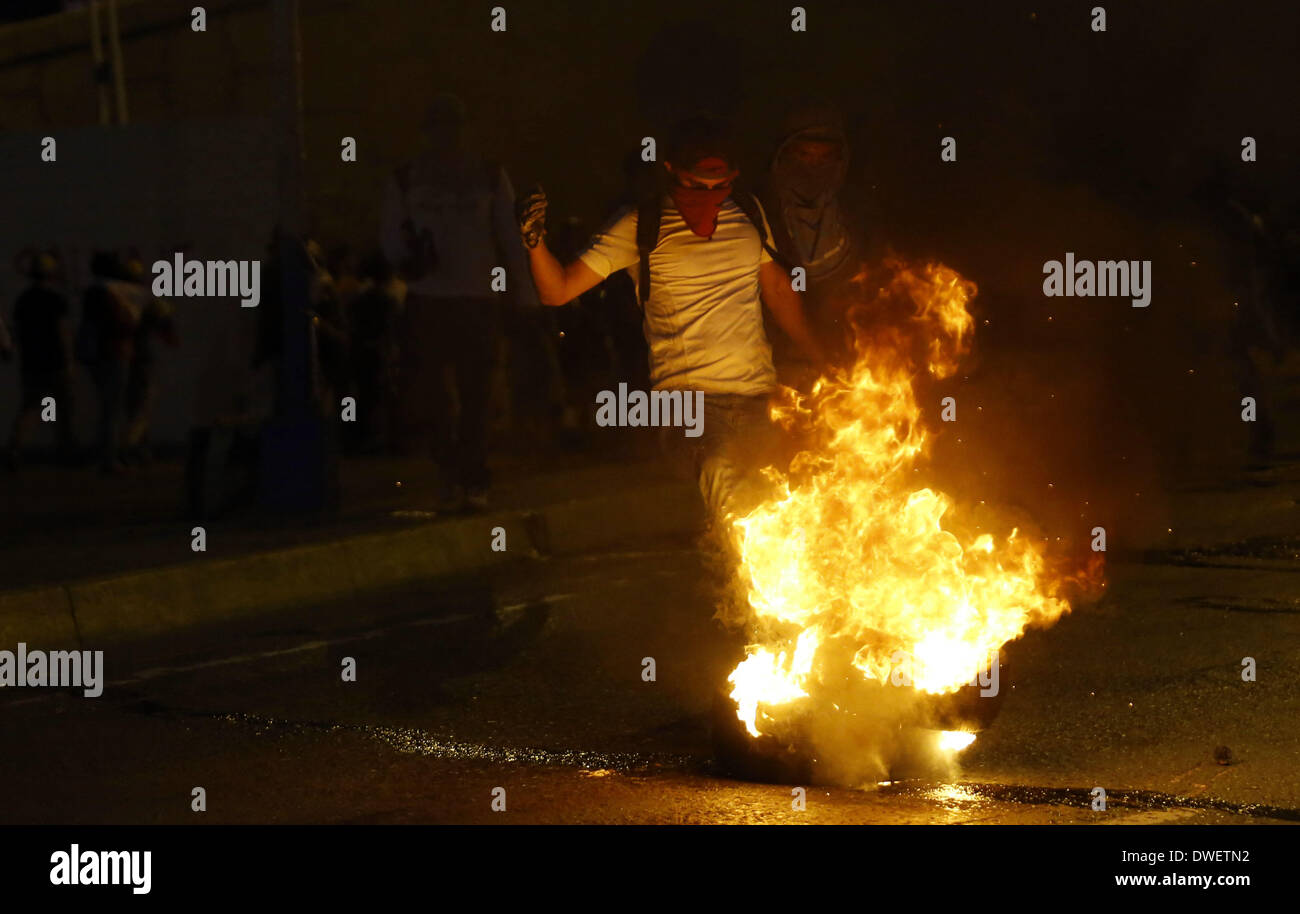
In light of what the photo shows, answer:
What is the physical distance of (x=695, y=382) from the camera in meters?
6.91

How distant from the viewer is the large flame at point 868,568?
6.00 meters

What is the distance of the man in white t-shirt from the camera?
6.84 m

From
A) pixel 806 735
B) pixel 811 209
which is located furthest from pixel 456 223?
pixel 806 735

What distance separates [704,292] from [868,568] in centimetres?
136

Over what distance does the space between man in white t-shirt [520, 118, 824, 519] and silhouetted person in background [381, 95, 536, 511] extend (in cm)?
413

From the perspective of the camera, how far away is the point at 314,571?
992 cm

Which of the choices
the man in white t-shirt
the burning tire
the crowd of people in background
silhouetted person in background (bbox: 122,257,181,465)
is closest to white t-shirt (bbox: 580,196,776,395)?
the man in white t-shirt

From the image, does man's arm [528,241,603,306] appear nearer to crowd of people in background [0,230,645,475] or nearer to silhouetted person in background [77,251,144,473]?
crowd of people in background [0,230,645,475]

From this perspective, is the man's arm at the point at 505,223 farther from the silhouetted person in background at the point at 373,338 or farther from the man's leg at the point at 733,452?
the silhouetted person in background at the point at 373,338

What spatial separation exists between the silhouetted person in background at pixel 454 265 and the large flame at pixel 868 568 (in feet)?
15.5

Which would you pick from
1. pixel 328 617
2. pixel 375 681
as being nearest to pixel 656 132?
pixel 328 617

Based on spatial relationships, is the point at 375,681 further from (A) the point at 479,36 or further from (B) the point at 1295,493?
(A) the point at 479,36

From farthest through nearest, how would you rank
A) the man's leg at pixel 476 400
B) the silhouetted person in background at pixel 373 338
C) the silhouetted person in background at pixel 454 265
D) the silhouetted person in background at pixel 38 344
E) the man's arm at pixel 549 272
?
the silhouetted person in background at pixel 373 338, the silhouetted person in background at pixel 38 344, the man's leg at pixel 476 400, the silhouetted person in background at pixel 454 265, the man's arm at pixel 549 272

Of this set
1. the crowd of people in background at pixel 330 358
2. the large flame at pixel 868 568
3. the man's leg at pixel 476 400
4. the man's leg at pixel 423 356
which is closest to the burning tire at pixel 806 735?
the large flame at pixel 868 568
